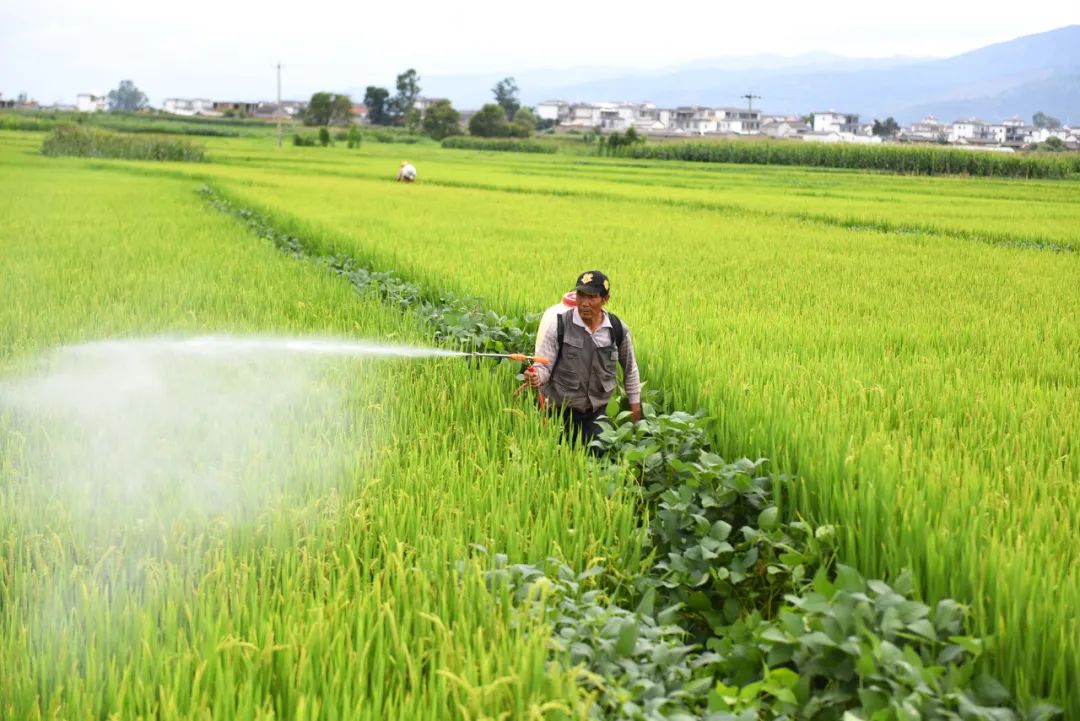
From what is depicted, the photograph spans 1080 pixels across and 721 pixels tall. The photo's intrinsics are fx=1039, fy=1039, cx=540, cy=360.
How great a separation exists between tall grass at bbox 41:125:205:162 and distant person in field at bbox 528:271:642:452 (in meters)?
34.8

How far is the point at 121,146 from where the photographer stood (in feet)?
121

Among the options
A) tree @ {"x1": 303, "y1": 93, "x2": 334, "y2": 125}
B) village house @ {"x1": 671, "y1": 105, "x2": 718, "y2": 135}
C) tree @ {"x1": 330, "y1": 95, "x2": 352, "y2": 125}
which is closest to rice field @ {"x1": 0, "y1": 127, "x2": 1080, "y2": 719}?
tree @ {"x1": 303, "y1": 93, "x2": 334, "y2": 125}

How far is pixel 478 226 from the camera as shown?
41.6 feet

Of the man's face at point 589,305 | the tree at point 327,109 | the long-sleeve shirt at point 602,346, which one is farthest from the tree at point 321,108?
the man's face at point 589,305

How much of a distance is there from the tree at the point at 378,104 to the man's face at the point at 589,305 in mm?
101572

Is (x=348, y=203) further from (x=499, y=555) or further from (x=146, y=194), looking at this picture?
(x=499, y=555)

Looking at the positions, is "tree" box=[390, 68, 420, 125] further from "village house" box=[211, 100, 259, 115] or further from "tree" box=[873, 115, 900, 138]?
"tree" box=[873, 115, 900, 138]

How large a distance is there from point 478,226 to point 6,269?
555cm

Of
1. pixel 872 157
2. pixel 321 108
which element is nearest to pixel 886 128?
pixel 321 108

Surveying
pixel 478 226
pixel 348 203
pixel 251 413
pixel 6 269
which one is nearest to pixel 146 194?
pixel 348 203

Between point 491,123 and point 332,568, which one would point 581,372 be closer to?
point 332,568

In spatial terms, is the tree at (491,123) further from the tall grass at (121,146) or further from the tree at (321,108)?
the tall grass at (121,146)

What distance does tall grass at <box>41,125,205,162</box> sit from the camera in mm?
35750

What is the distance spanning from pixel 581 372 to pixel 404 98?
101 metres
